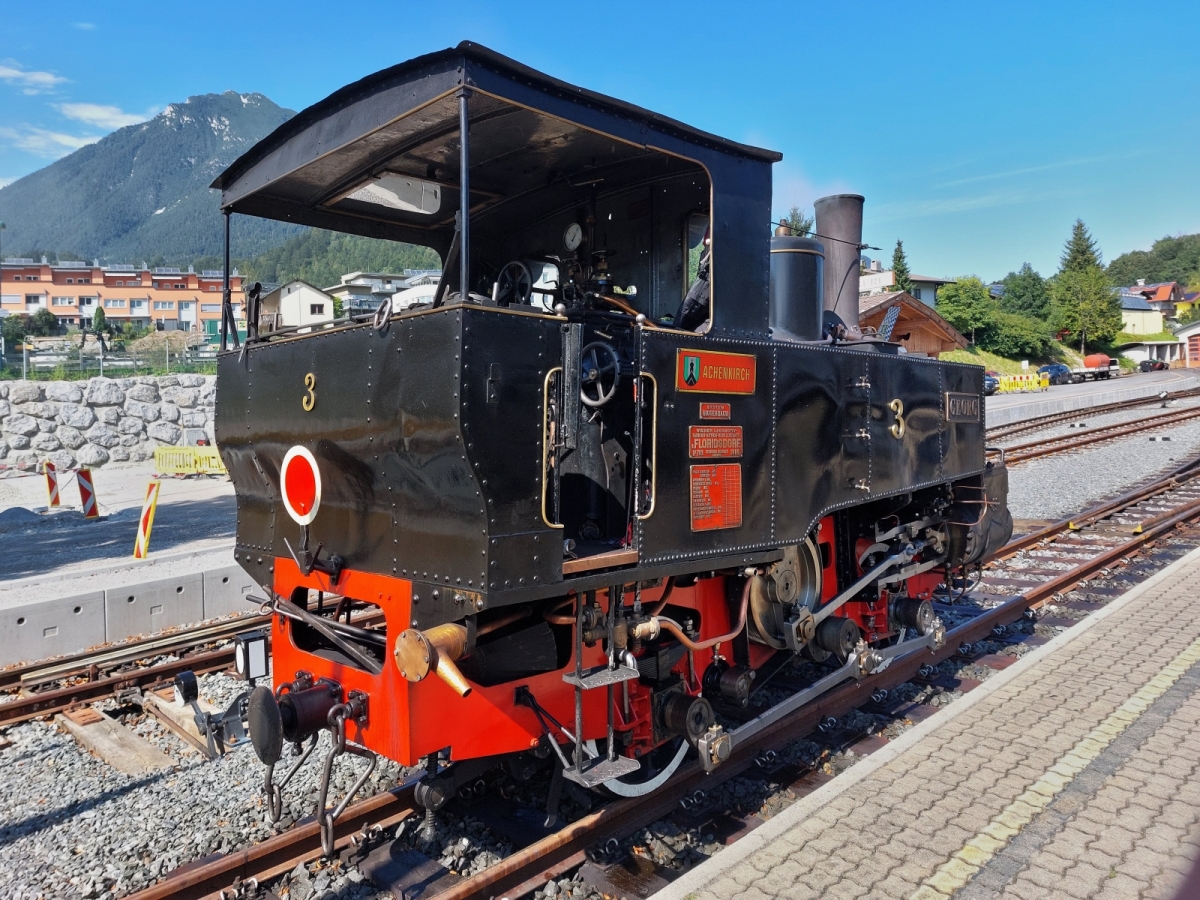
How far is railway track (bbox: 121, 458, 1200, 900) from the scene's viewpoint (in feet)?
10.9

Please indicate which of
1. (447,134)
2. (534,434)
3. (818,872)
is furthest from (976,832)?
(447,134)

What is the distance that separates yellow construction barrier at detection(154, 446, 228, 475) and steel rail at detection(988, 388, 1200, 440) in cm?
1781

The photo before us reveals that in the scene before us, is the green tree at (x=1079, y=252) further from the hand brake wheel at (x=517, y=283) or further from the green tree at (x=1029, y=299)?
the hand brake wheel at (x=517, y=283)

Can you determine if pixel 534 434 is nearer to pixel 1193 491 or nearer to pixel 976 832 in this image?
pixel 976 832

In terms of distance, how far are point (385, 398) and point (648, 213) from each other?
204 centimetres

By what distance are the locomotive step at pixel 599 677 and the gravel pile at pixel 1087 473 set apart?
966cm

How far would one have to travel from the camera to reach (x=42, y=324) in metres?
52.2

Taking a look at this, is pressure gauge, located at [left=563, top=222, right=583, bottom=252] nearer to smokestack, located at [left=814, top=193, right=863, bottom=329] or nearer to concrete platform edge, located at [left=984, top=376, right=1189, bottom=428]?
smokestack, located at [left=814, top=193, right=863, bottom=329]

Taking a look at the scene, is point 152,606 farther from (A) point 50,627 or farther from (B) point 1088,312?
(B) point 1088,312

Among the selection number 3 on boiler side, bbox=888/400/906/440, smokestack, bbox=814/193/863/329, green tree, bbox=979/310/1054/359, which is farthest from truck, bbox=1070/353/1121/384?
number 3 on boiler side, bbox=888/400/906/440

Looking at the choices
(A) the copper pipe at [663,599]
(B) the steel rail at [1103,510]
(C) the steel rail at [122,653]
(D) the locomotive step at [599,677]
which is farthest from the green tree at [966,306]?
(D) the locomotive step at [599,677]

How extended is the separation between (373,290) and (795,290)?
249 cm

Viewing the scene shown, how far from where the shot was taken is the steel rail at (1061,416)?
818 inches

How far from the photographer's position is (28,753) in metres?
4.83
